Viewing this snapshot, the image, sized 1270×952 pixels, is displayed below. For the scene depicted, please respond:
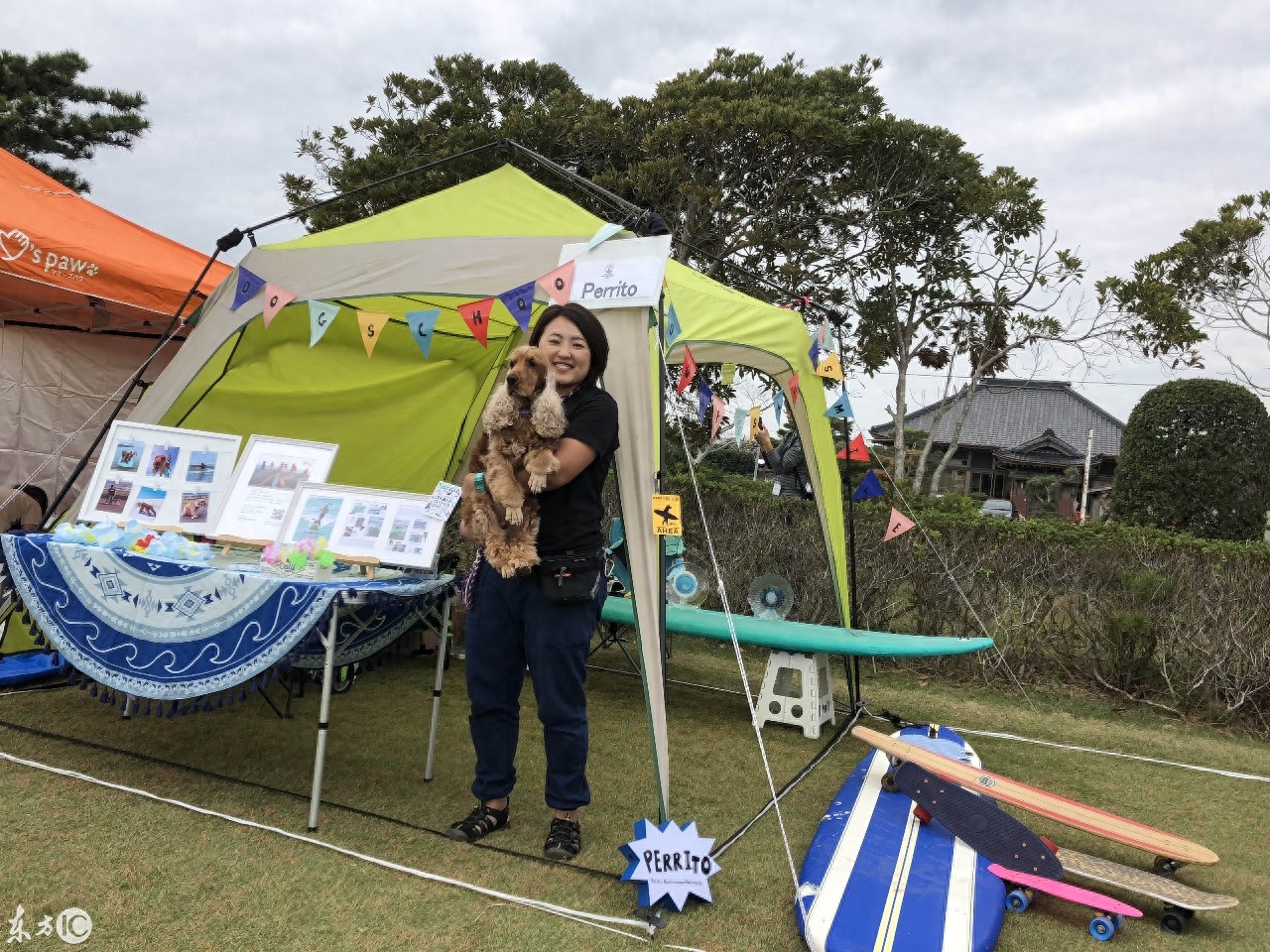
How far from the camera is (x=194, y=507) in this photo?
3.48 meters

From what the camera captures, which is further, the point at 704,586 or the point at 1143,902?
the point at 704,586

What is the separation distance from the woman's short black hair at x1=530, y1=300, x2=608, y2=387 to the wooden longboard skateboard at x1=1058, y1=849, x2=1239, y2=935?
→ 2.05m

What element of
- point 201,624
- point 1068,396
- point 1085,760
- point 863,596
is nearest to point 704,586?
point 863,596

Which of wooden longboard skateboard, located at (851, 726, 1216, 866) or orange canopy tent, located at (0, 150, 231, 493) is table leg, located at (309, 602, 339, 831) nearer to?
wooden longboard skateboard, located at (851, 726, 1216, 866)

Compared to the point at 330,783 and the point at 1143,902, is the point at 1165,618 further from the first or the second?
the point at 330,783

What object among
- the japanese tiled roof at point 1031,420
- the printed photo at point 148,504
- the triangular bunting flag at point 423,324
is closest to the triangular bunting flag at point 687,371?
the triangular bunting flag at point 423,324

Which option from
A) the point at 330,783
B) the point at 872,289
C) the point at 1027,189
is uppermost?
the point at 1027,189

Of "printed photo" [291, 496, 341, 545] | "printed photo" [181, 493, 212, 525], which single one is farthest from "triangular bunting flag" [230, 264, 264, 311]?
"printed photo" [291, 496, 341, 545]

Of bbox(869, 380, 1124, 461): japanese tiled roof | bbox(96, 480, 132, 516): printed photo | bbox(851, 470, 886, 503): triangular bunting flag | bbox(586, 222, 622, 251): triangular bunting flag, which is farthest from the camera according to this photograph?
bbox(869, 380, 1124, 461): japanese tiled roof

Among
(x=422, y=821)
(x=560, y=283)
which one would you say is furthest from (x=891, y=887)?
(x=560, y=283)

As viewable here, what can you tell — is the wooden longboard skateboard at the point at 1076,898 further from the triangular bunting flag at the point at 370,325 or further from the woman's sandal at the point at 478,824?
the triangular bunting flag at the point at 370,325

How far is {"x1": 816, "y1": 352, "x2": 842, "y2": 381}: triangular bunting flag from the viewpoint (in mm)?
4219

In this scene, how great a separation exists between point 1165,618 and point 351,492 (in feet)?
14.6

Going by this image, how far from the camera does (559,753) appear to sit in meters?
2.57
